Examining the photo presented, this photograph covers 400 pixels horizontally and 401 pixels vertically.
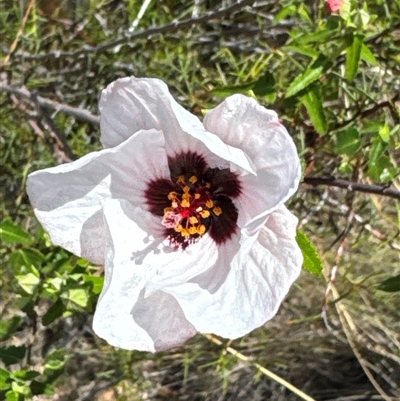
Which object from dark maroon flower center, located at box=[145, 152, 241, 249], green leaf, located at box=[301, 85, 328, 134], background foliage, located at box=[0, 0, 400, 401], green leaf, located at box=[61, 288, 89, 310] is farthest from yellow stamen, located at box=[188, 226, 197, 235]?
background foliage, located at box=[0, 0, 400, 401]

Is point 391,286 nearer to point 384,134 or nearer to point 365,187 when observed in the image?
point 365,187

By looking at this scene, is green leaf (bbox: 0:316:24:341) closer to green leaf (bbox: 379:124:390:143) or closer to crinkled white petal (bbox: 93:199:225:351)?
crinkled white petal (bbox: 93:199:225:351)

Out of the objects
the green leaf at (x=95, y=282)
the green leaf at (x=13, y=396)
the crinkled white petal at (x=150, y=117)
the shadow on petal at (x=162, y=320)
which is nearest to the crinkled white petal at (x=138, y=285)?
the shadow on petal at (x=162, y=320)

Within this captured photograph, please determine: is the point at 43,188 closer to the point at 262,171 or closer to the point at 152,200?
the point at 152,200

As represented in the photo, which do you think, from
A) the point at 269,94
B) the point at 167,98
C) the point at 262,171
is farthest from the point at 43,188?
the point at 269,94

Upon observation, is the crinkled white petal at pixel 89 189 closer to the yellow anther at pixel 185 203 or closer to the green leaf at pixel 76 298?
the yellow anther at pixel 185 203

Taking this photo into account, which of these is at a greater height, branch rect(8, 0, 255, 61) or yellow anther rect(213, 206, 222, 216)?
branch rect(8, 0, 255, 61)
